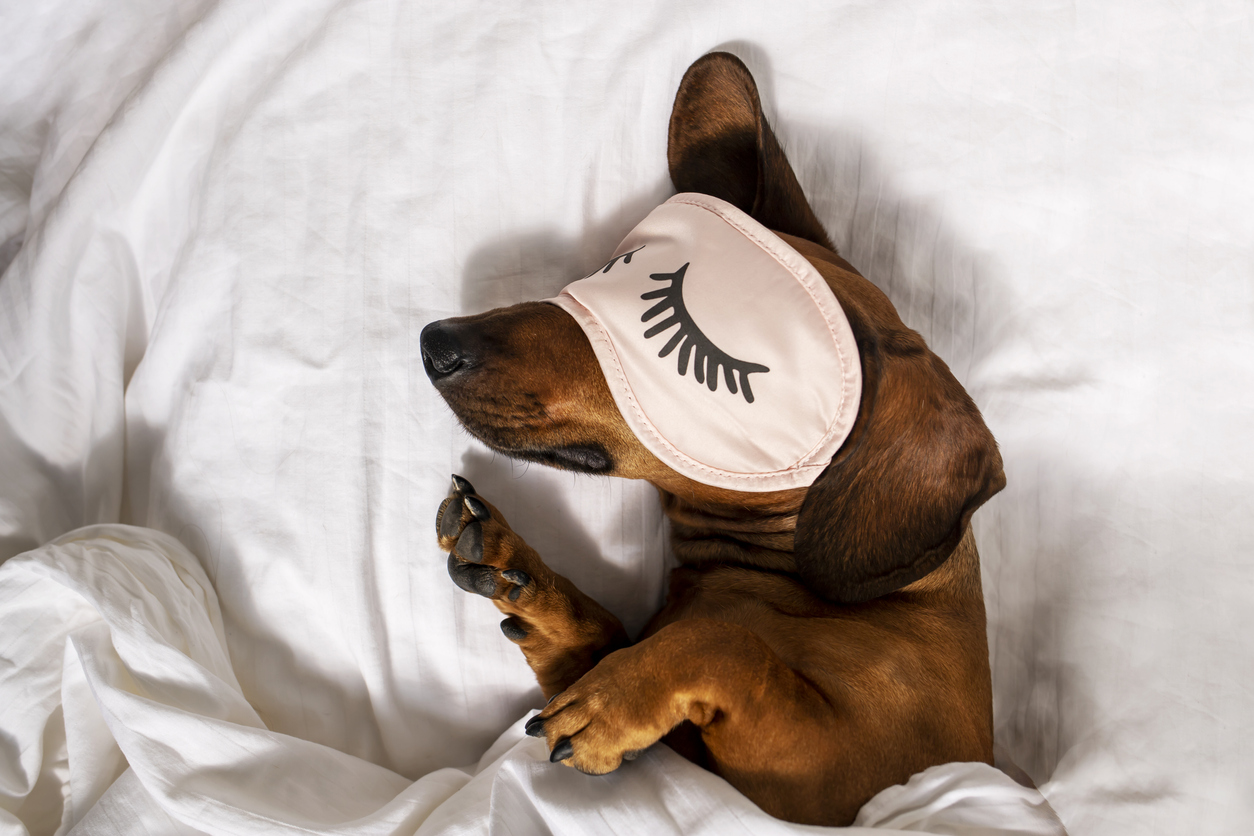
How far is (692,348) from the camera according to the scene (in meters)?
1.35

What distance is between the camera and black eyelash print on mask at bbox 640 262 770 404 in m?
1.33

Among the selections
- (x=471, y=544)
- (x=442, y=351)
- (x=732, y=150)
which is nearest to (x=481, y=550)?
(x=471, y=544)

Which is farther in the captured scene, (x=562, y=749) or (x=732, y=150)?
(x=732, y=150)

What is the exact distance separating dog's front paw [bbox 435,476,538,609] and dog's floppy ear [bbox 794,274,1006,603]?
22.9 inches

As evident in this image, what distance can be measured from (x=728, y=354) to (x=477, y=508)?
2.00ft

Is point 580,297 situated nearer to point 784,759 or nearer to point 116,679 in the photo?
point 784,759

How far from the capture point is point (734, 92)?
65.4 inches

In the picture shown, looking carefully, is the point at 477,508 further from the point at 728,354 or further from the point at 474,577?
the point at 728,354

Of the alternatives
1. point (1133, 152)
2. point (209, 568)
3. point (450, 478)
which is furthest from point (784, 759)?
point (1133, 152)

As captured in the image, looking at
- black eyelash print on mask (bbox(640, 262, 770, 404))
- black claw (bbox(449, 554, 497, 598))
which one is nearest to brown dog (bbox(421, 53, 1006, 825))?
black claw (bbox(449, 554, 497, 598))

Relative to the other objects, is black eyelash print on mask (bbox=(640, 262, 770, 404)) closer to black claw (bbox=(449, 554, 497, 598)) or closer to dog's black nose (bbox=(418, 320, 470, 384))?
dog's black nose (bbox=(418, 320, 470, 384))

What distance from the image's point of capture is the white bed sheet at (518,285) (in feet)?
5.79

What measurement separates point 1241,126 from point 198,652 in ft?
8.71

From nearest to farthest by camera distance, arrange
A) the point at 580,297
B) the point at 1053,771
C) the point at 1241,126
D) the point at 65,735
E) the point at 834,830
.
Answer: the point at 834,830 → the point at 580,297 → the point at 65,735 → the point at 1053,771 → the point at 1241,126
